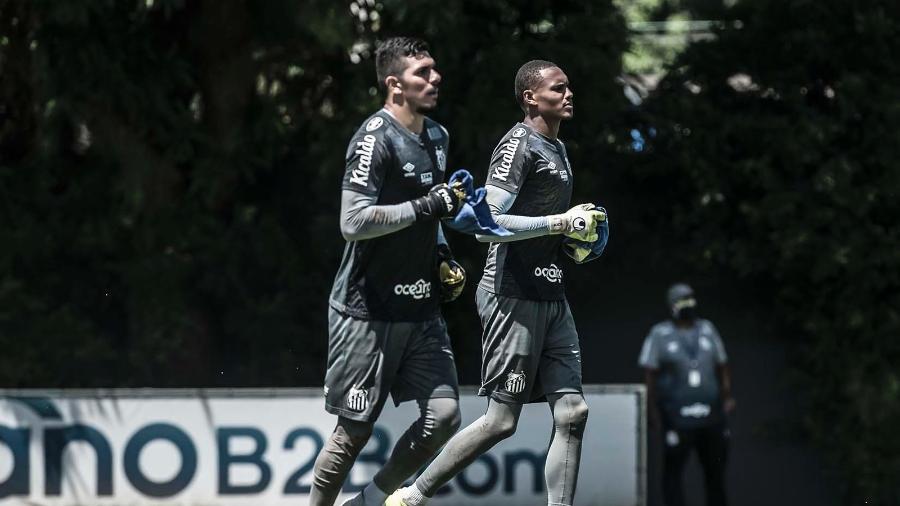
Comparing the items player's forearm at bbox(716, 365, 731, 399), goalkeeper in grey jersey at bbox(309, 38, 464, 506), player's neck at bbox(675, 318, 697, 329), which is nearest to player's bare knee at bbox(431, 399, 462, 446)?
goalkeeper in grey jersey at bbox(309, 38, 464, 506)

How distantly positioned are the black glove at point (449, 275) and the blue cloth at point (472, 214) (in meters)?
0.22

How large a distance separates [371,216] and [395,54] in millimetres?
716

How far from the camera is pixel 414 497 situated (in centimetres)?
632

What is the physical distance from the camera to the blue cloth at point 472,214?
598cm

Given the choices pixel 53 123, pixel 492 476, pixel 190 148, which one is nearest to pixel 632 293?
pixel 492 476

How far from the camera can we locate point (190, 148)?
10453 millimetres

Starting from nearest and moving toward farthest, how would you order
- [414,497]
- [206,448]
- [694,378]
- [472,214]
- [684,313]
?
[472,214] < [414,497] < [206,448] < [694,378] < [684,313]

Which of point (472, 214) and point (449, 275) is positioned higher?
point (472, 214)

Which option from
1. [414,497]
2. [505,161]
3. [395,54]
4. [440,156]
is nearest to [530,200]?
[505,161]

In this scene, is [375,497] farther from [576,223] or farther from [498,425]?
[576,223]

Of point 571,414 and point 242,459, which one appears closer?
point 571,414

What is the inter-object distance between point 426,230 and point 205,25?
15.9ft

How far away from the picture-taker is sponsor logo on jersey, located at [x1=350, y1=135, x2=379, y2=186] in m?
5.91

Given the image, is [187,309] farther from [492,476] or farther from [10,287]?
[492,476]
